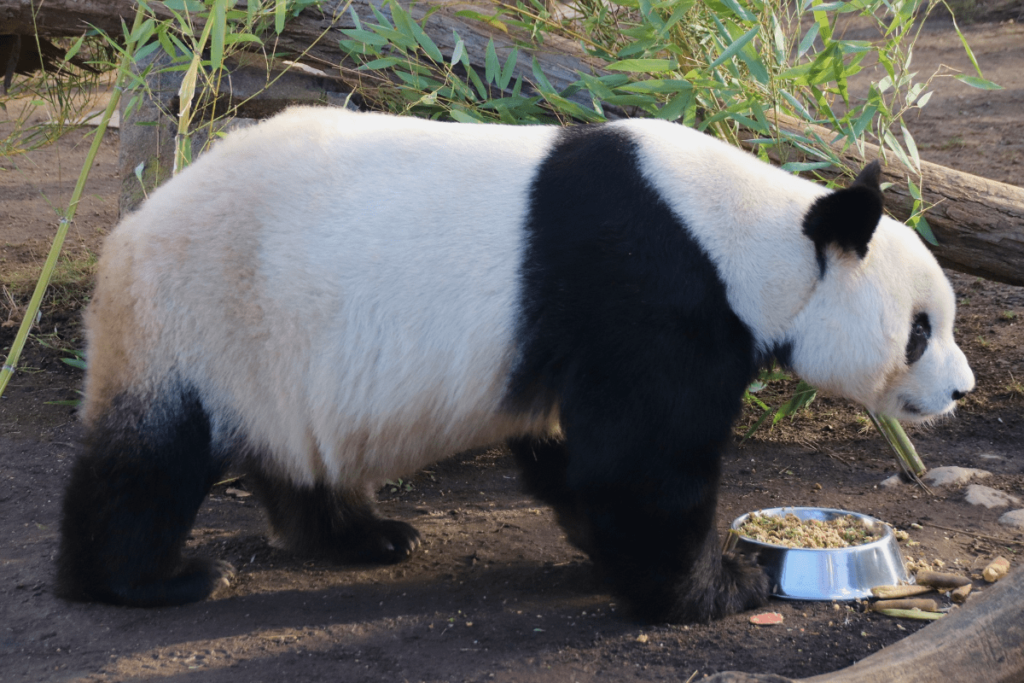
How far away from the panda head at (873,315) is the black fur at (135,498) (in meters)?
1.70

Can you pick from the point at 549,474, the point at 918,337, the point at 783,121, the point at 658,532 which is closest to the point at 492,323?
the point at 658,532

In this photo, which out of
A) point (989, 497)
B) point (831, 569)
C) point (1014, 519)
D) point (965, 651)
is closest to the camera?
point (965, 651)

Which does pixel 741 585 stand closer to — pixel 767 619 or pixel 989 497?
pixel 767 619

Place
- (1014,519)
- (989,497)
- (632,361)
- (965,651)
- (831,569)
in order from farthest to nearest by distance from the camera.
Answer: (989,497), (1014,519), (831,569), (632,361), (965,651)

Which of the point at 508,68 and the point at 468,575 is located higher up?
the point at 508,68

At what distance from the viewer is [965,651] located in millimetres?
1987

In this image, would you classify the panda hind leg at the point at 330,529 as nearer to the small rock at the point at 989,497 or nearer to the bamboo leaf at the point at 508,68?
the bamboo leaf at the point at 508,68

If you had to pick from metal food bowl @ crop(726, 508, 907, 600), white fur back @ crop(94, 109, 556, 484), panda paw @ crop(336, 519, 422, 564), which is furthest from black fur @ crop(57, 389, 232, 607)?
metal food bowl @ crop(726, 508, 907, 600)

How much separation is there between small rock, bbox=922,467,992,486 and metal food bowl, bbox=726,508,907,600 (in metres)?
0.94

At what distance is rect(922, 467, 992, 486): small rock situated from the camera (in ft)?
11.7

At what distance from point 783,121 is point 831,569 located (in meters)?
→ 1.85

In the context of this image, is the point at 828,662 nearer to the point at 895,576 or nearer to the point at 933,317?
the point at 895,576

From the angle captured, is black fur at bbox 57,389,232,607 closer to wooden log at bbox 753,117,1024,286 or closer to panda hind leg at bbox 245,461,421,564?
panda hind leg at bbox 245,461,421,564

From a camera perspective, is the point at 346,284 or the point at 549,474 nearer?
the point at 346,284
